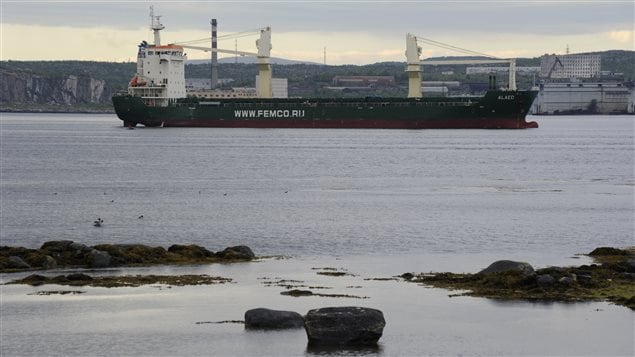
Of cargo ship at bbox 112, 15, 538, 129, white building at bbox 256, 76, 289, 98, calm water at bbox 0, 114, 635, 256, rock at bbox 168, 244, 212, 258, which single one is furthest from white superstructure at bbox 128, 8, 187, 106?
rock at bbox 168, 244, 212, 258

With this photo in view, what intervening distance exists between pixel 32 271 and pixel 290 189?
92.8 ft

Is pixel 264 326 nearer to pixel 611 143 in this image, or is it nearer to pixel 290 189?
pixel 290 189

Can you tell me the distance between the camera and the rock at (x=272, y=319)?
2016 cm

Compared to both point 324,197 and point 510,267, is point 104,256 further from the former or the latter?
point 324,197

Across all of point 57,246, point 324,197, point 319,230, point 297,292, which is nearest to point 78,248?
point 57,246

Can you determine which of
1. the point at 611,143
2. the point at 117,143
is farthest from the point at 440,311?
the point at 611,143

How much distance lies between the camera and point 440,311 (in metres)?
22.0

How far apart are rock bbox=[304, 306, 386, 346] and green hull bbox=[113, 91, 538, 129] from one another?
3615 inches

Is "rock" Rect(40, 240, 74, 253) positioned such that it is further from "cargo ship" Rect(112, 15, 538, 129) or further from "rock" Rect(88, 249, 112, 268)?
"cargo ship" Rect(112, 15, 538, 129)

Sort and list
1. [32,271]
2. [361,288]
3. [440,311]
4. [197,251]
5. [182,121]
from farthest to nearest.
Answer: [182,121]
[197,251]
[32,271]
[361,288]
[440,311]

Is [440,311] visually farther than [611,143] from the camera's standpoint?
No

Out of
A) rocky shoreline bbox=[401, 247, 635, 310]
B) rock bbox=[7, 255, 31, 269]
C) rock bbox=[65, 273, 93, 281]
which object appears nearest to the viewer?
rocky shoreline bbox=[401, 247, 635, 310]

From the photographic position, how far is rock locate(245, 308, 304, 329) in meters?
20.2

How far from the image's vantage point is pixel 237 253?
29.2 m
